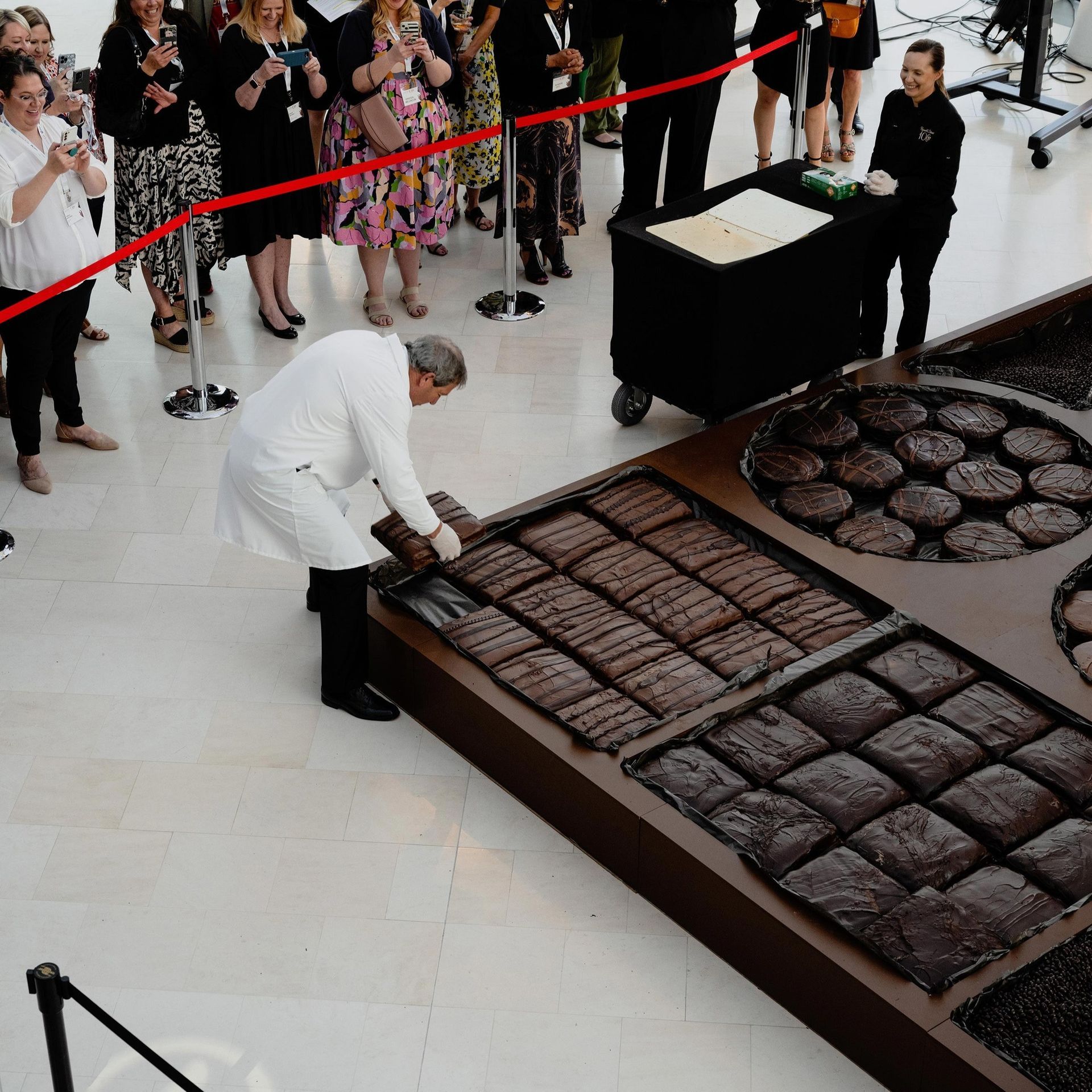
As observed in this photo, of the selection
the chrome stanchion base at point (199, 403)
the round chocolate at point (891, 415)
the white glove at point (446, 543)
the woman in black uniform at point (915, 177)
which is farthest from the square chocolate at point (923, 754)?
the chrome stanchion base at point (199, 403)

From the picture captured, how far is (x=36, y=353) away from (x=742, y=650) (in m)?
3.49

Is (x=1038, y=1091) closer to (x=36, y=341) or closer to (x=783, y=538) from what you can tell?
(x=783, y=538)

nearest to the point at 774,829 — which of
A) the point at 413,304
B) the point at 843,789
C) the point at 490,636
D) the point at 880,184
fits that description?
the point at 843,789

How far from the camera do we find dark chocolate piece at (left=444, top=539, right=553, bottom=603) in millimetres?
5848

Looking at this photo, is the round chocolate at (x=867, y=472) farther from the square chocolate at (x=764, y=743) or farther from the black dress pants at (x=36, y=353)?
the black dress pants at (x=36, y=353)

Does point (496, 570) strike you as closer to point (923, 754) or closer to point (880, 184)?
point (923, 754)

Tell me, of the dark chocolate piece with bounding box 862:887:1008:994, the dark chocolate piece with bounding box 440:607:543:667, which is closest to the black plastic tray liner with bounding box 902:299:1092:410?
the dark chocolate piece with bounding box 440:607:543:667

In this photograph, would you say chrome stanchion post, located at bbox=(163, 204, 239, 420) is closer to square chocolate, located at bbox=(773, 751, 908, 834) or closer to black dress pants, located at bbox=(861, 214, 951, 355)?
black dress pants, located at bbox=(861, 214, 951, 355)

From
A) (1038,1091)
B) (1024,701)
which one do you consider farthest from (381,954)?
(1024,701)

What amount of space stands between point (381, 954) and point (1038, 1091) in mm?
2033

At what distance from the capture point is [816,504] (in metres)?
6.31

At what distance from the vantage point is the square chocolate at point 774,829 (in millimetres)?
4633

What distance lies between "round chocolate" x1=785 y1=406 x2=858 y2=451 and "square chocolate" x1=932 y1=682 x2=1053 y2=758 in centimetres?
175

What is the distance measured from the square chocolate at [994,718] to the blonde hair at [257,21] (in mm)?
4681
